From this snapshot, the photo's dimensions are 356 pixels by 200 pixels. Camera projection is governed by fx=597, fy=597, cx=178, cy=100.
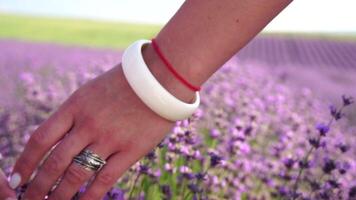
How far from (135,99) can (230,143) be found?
1.47 metres

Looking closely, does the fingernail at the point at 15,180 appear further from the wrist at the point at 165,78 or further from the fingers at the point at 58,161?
the wrist at the point at 165,78

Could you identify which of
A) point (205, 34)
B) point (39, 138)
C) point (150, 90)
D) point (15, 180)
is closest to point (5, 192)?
point (15, 180)

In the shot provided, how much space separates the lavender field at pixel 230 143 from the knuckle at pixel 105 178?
511 mm

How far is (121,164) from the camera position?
129 cm

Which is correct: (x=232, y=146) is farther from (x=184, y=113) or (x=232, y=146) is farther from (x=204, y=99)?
(x=204, y=99)

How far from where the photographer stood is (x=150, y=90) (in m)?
1.25

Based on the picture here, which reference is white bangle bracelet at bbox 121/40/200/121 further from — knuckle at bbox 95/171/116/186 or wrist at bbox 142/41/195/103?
knuckle at bbox 95/171/116/186

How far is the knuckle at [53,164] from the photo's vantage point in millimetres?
1276

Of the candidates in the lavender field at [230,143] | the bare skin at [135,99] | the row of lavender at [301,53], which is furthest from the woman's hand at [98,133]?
the row of lavender at [301,53]

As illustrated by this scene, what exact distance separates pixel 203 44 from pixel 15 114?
2.17 m

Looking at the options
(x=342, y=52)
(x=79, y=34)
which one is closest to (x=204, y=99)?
(x=342, y=52)

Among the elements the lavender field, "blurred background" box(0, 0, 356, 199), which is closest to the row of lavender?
"blurred background" box(0, 0, 356, 199)

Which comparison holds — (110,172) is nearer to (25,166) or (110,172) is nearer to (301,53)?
(25,166)

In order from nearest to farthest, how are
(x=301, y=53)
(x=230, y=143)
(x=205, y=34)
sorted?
(x=205, y=34), (x=230, y=143), (x=301, y=53)
